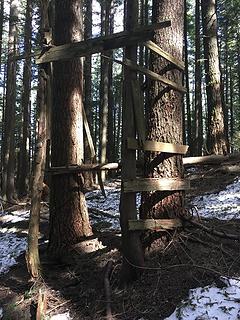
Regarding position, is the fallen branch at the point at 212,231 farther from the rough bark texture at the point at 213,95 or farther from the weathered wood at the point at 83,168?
the rough bark texture at the point at 213,95

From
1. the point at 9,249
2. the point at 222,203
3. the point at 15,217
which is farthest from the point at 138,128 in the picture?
the point at 15,217

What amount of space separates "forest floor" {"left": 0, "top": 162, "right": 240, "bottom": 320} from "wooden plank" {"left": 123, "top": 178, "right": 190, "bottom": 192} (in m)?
0.73

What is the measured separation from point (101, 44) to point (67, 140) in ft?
7.37

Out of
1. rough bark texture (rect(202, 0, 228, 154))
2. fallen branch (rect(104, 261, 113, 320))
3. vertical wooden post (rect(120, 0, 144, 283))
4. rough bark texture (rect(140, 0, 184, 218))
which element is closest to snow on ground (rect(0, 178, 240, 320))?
fallen branch (rect(104, 261, 113, 320))

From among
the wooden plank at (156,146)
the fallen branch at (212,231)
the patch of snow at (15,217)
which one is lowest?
the patch of snow at (15,217)

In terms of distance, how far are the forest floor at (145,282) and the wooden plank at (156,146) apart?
1.26 meters

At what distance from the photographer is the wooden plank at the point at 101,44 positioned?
5715 mm

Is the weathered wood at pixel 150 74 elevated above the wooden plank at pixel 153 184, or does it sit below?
above

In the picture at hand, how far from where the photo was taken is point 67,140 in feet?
25.8

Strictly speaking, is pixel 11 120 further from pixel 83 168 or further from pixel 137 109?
pixel 137 109

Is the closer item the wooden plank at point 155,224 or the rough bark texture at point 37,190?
the wooden plank at point 155,224

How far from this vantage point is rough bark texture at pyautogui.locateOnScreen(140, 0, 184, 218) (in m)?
6.24

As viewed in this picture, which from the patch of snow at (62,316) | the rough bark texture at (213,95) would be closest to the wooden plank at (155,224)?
the patch of snow at (62,316)

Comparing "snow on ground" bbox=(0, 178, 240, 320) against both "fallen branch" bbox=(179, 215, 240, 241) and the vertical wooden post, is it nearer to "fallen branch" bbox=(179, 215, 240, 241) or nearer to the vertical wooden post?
the vertical wooden post
